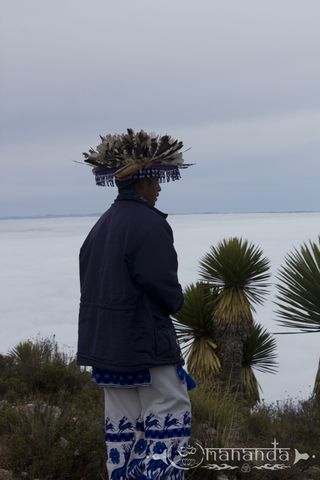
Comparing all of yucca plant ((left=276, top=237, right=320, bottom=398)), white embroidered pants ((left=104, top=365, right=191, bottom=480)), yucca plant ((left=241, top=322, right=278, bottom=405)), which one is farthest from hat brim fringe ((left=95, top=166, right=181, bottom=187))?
yucca plant ((left=241, top=322, right=278, bottom=405))

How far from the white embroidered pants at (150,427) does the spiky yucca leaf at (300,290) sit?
4.61m

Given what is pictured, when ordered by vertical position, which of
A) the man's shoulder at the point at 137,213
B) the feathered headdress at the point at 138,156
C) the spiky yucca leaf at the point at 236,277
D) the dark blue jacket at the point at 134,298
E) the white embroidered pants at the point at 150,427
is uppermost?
the spiky yucca leaf at the point at 236,277

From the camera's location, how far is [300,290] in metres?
8.48

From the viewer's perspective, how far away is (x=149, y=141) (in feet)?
12.9

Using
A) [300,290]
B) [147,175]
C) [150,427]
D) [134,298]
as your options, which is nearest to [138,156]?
[147,175]

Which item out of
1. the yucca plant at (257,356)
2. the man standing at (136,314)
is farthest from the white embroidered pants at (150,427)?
the yucca plant at (257,356)

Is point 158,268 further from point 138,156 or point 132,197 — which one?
point 138,156

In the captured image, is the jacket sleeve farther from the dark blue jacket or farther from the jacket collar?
the jacket collar

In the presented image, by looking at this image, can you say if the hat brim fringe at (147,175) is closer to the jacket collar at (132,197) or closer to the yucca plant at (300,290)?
the jacket collar at (132,197)

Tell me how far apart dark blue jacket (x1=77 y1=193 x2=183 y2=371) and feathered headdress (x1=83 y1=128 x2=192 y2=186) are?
221 millimetres

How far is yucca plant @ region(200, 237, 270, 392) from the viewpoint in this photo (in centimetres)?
1132

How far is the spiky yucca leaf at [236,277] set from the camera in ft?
37.2

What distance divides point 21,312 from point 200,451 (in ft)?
→ 246

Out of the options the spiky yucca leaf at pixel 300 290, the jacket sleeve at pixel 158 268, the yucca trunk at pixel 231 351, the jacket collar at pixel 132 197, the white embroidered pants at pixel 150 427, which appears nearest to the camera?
the jacket sleeve at pixel 158 268
